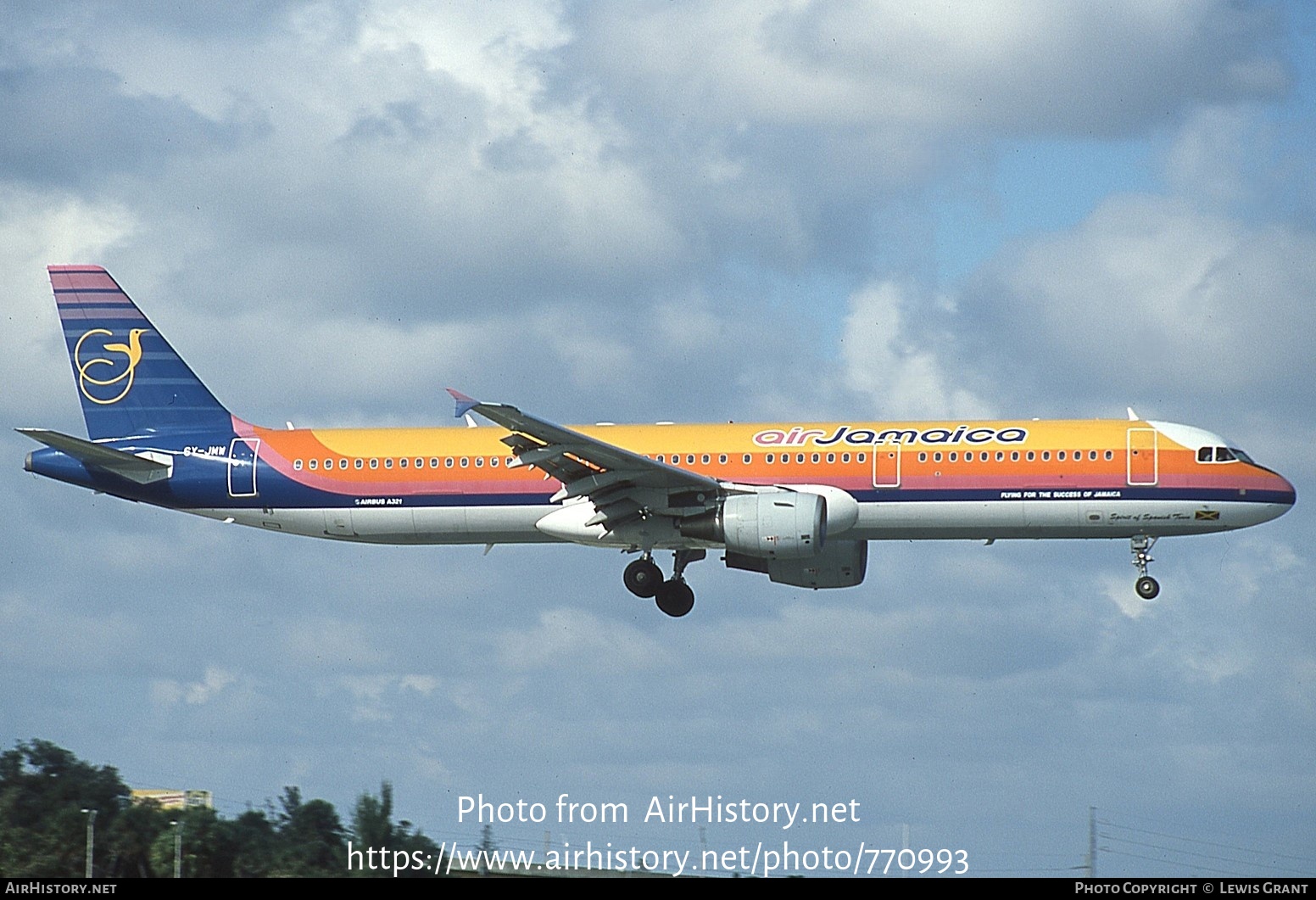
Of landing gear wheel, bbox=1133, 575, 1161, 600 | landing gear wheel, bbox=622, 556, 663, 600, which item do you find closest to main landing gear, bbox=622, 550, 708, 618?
landing gear wheel, bbox=622, 556, 663, 600

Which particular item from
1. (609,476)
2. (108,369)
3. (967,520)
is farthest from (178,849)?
(108,369)

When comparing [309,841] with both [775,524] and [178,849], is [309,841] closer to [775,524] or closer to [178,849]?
[178,849]

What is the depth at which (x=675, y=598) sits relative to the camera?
2012 inches

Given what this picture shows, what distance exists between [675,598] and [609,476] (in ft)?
17.0

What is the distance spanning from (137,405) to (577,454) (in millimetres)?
14523

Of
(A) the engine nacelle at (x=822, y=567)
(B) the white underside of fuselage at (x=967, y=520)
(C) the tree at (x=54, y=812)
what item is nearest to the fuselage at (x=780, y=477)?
(B) the white underside of fuselage at (x=967, y=520)

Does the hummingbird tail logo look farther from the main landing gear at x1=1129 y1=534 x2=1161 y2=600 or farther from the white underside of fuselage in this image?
the main landing gear at x1=1129 y1=534 x2=1161 y2=600

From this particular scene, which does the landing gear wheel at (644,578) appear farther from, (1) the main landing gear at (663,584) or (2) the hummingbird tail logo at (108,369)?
(2) the hummingbird tail logo at (108,369)

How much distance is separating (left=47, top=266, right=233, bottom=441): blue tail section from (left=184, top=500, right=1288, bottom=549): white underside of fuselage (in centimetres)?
666

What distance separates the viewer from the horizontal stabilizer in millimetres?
50531

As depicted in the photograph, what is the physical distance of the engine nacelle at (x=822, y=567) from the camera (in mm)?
52031

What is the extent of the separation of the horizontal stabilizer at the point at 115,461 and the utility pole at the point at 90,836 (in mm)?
14862
